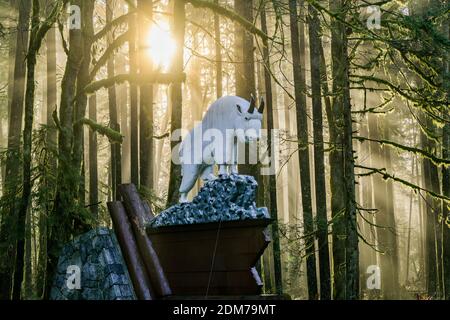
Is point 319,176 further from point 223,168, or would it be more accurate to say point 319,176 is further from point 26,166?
point 26,166

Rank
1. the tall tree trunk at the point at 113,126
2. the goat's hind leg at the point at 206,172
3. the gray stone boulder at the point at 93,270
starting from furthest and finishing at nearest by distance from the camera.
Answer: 1. the tall tree trunk at the point at 113,126
2. the goat's hind leg at the point at 206,172
3. the gray stone boulder at the point at 93,270

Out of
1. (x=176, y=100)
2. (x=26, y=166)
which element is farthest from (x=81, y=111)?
(x=176, y=100)

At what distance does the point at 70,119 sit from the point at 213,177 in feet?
11.6

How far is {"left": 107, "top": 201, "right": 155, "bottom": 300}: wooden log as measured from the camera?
7.59 m

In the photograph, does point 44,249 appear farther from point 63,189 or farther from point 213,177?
point 213,177

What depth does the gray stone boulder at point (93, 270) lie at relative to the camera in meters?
7.80

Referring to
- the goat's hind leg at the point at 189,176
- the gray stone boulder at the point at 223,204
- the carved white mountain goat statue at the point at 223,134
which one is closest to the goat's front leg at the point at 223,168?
the carved white mountain goat statue at the point at 223,134

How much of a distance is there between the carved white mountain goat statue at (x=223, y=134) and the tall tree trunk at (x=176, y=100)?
1.23 m

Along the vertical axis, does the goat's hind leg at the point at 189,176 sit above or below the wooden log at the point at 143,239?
above

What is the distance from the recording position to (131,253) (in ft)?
26.0

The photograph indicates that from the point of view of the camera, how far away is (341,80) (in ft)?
31.5

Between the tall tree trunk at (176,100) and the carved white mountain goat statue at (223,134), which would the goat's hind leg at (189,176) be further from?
the tall tree trunk at (176,100)

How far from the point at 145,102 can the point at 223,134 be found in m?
5.29
